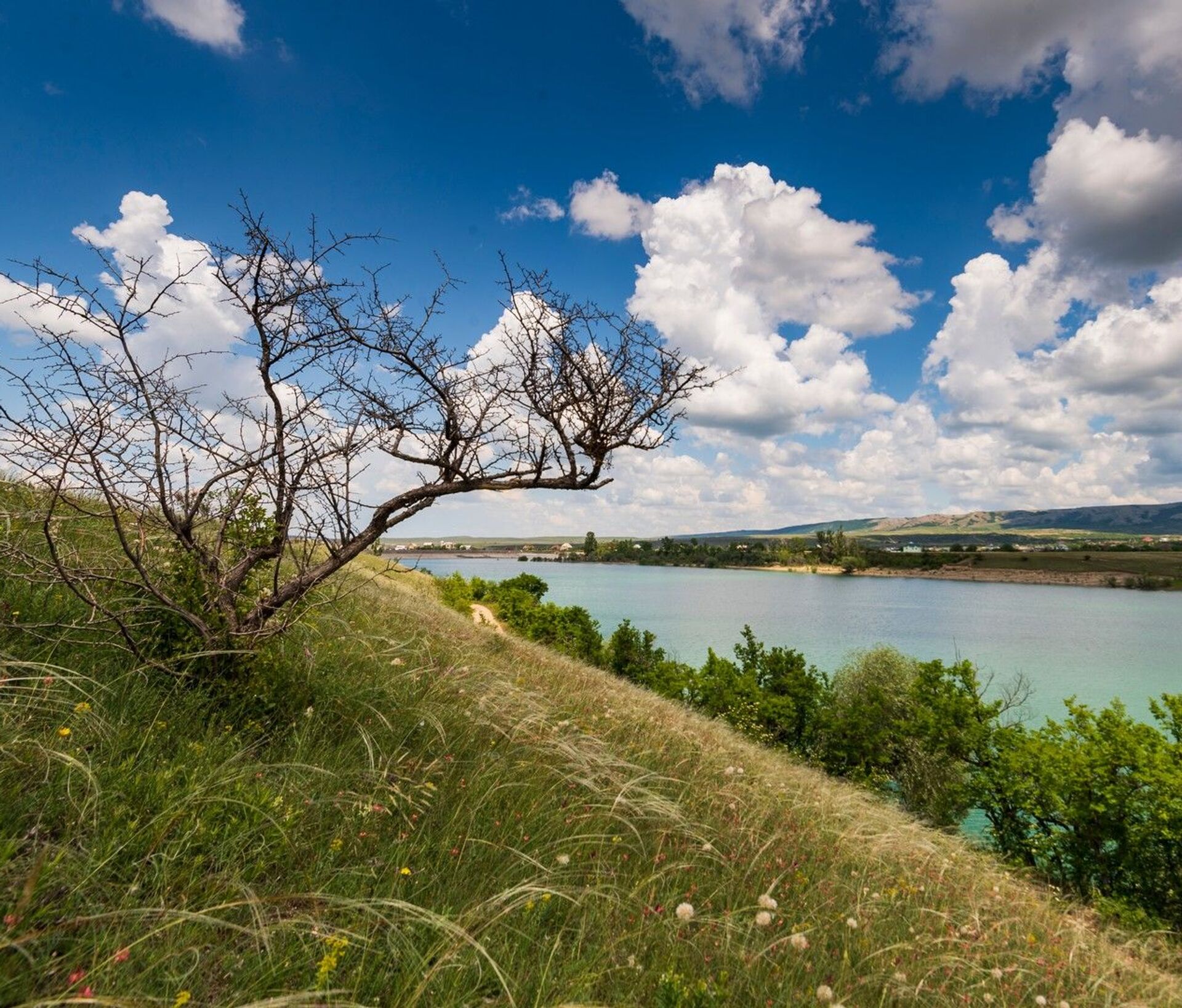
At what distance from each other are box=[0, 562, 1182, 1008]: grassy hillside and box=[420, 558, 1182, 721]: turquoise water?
2348 centimetres

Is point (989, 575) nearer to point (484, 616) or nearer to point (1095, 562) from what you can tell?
point (1095, 562)

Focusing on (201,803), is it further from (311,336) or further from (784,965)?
(311,336)

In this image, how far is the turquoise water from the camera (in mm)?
54531

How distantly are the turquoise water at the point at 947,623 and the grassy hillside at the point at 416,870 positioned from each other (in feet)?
77.0

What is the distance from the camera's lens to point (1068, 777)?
13.0 metres

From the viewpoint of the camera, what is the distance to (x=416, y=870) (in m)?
2.75

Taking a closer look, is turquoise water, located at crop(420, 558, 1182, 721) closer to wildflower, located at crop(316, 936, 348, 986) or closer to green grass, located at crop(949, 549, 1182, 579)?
green grass, located at crop(949, 549, 1182, 579)

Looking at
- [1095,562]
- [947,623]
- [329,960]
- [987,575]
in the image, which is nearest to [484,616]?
[329,960]

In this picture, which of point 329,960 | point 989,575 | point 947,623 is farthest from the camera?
point 989,575

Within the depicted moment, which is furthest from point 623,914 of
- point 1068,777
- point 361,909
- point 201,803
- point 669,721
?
point 1068,777

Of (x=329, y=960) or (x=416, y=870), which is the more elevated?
(x=329, y=960)

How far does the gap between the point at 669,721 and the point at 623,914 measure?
240 inches

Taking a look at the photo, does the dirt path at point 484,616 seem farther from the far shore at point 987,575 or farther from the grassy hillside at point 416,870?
the far shore at point 987,575

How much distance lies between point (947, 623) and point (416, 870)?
99.1 metres
